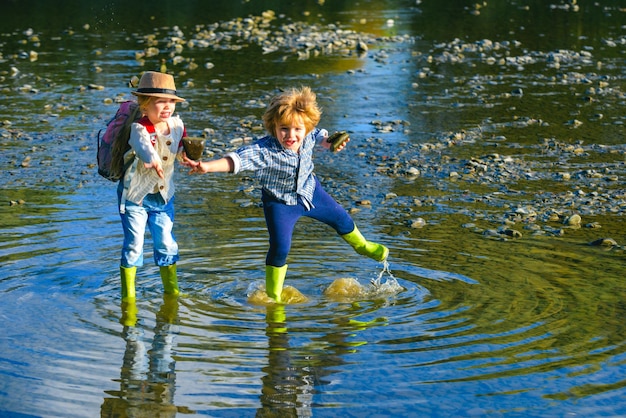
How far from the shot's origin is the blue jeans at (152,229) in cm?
791

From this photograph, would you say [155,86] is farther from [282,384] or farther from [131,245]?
[282,384]

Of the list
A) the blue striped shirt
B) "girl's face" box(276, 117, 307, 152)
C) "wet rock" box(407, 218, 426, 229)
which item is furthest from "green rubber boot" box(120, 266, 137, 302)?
"wet rock" box(407, 218, 426, 229)

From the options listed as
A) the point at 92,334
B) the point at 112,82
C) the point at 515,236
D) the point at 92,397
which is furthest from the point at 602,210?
the point at 112,82

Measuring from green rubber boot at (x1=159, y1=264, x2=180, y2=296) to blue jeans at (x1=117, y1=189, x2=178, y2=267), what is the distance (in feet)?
0.20

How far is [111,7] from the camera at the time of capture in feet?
97.9

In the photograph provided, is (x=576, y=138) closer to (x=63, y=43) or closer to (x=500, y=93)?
(x=500, y=93)

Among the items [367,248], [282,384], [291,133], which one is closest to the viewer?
[282,384]

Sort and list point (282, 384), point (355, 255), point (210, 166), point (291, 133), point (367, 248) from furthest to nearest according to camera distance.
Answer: point (355, 255) < point (367, 248) < point (291, 133) < point (210, 166) < point (282, 384)

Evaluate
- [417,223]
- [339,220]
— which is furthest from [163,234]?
[417,223]

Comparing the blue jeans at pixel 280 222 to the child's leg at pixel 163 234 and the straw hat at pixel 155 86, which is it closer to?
the child's leg at pixel 163 234

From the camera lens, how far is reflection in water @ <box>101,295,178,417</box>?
233 inches

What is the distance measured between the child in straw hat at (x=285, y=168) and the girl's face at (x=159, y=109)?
0.35 metres

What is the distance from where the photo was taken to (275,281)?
7988 millimetres

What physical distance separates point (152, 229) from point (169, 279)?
15.4 inches
